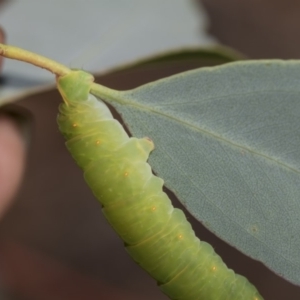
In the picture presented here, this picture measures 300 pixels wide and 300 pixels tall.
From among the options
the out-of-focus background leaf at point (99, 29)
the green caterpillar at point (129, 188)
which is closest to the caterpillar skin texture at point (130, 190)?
the green caterpillar at point (129, 188)

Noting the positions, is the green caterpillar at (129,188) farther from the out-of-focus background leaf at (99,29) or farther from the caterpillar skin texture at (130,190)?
the out-of-focus background leaf at (99,29)

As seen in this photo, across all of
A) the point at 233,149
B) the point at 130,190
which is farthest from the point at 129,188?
the point at 233,149

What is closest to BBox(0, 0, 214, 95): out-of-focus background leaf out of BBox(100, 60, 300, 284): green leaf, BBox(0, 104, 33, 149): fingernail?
BBox(0, 104, 33, 149): fingernail

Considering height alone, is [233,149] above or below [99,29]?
below

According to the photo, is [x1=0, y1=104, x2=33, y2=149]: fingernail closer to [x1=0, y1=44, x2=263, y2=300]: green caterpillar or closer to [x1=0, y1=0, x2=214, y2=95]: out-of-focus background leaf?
[x1=0, y1=0, x2=214, y2=95]: out-of-focus background leaf

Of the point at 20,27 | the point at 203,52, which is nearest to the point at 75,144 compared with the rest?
the point at 203,52

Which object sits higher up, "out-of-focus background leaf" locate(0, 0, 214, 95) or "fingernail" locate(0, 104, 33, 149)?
"out-of-focus background leaf" locate(0, 0, 214, 95)

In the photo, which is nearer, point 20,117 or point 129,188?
point 129,188

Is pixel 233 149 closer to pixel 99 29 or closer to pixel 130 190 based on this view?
pixel 130 190
